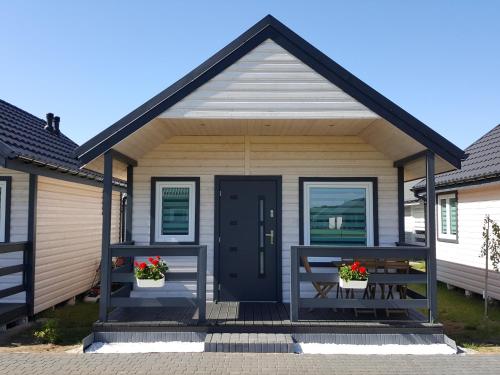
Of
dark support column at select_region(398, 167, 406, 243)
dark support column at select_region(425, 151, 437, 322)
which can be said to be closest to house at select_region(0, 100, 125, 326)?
dark support column at select_region(398, 167, 406, 243)

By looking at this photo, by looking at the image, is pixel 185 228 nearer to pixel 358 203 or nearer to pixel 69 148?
pixel 358 203

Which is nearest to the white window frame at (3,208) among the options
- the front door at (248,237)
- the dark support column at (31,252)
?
the dark support column at (31,252)

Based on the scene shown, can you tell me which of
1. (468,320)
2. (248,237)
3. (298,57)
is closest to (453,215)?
(468,320)

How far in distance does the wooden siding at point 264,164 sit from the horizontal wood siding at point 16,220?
2.09 meters

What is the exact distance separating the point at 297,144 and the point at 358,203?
61.8 inches

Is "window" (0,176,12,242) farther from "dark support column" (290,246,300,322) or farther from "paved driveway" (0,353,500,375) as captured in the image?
"dark support column" (290,246,300,322)

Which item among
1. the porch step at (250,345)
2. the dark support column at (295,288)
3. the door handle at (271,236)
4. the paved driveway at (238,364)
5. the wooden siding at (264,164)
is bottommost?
the paved driveway at (238,364)

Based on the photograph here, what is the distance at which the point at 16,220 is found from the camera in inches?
302

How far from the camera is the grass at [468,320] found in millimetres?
6348

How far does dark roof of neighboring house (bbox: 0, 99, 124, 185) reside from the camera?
692 centimetres

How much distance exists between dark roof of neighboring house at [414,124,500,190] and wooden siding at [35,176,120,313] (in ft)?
29.7

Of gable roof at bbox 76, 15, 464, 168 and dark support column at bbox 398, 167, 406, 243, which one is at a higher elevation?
gable roof at bbox 76, 15, 464, 168

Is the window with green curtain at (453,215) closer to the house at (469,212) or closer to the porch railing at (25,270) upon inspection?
the house at (469,212)

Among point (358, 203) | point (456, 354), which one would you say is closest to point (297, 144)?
point (358, 203)
